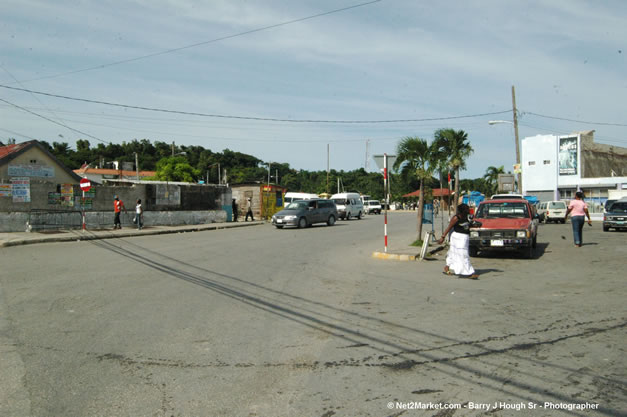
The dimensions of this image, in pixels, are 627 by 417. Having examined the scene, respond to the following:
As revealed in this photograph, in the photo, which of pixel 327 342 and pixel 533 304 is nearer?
pixel 327 342

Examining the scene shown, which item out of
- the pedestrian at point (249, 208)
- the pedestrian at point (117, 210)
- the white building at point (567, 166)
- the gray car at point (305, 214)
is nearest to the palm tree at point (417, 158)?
the gray car at point (305, 214)

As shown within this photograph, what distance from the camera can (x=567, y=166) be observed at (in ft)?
164

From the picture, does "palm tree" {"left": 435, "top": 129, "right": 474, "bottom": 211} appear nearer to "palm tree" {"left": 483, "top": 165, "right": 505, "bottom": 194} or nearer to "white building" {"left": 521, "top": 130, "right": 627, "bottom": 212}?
"white building" {"left": 521, "top": 130, "right": 627, "bottom": 212}

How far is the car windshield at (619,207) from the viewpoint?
23888 mm

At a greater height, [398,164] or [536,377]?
[398,164]

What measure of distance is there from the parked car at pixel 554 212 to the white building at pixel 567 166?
13.5m

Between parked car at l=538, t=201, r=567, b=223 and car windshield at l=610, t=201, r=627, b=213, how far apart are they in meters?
10.6

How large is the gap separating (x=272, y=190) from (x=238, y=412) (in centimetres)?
3656

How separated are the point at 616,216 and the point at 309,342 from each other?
23414 mm

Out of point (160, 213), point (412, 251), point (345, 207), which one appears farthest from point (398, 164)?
point (345, 207)

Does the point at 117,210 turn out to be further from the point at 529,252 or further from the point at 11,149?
the point at 529,252

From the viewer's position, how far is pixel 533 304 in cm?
762

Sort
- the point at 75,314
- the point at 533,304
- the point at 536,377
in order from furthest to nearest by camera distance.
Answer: the point at 533,304 → the point at 75,314 → the point at 536,377

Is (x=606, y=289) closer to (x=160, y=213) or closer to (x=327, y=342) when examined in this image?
(x=327, y=342)
